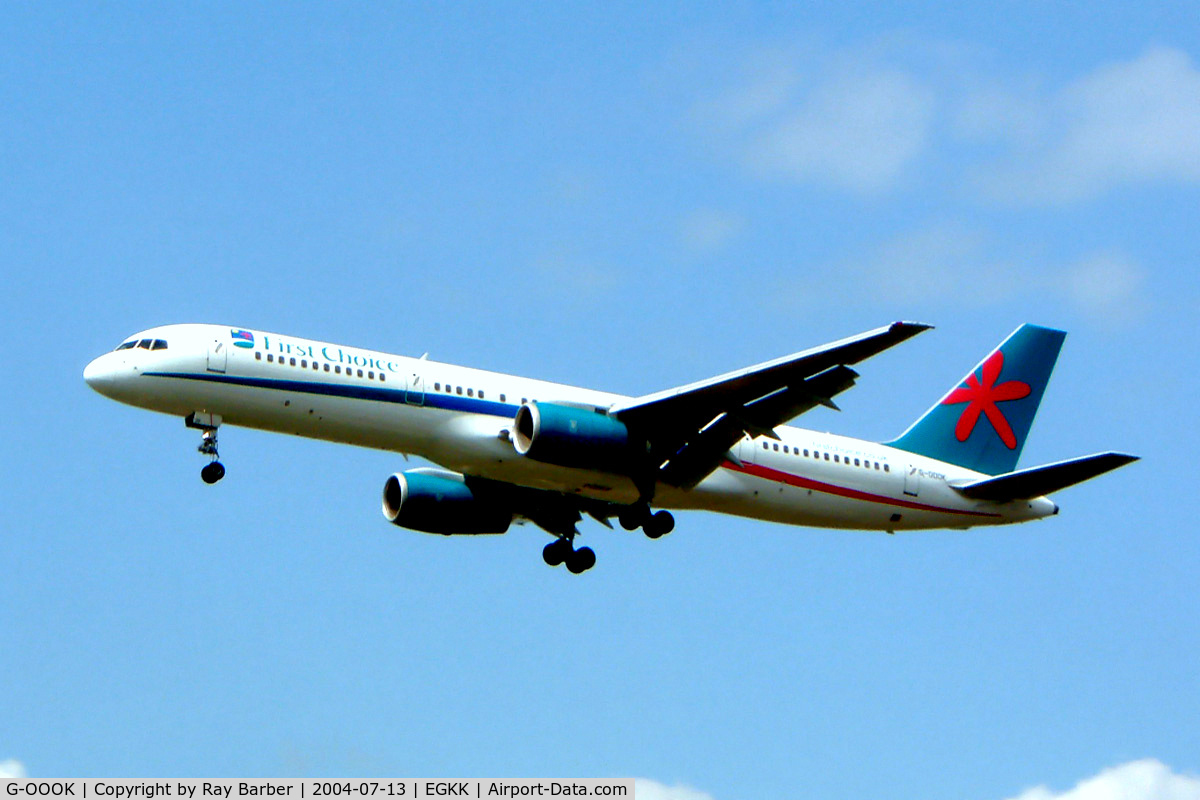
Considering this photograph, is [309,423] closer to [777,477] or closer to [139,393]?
[139,393]

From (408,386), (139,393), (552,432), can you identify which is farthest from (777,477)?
(139,393)

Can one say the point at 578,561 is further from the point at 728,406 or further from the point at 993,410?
the point at 993,410

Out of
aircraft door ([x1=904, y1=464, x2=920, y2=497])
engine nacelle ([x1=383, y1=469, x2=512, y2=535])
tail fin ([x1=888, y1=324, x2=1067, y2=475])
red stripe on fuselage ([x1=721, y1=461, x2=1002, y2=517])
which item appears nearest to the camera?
red stripe on fuselage ([x1=721, y1=461, x2=1002, y2=517])

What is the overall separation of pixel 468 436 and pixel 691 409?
4.82 metres

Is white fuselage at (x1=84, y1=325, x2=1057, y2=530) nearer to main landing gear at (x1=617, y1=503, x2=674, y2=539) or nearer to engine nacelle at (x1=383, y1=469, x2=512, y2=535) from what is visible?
main landing gear at (x1=617, y1=503, x2=674, y2=539)

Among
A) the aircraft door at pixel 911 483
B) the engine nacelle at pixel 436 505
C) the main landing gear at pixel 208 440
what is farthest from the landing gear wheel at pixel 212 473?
the aircraft door at pixel 911 483

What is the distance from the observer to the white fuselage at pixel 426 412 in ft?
108

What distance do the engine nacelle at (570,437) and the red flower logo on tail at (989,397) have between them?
37.3ft

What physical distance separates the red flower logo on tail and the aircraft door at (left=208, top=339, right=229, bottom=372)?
62.7 ft

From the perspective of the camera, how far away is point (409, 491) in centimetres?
3872

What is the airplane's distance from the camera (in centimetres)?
3312

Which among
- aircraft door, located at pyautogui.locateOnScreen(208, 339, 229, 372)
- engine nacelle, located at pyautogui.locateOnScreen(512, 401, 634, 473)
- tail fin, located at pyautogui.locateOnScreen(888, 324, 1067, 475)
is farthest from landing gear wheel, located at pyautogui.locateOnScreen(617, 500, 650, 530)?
aircraft door, located at pyautogui.locateOnScreen(208, 339, 229, 372)

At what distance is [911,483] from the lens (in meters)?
39.6

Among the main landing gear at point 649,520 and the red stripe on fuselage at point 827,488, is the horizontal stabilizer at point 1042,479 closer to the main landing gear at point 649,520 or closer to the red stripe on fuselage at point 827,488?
the red stripe on fuselage at point 827,488
